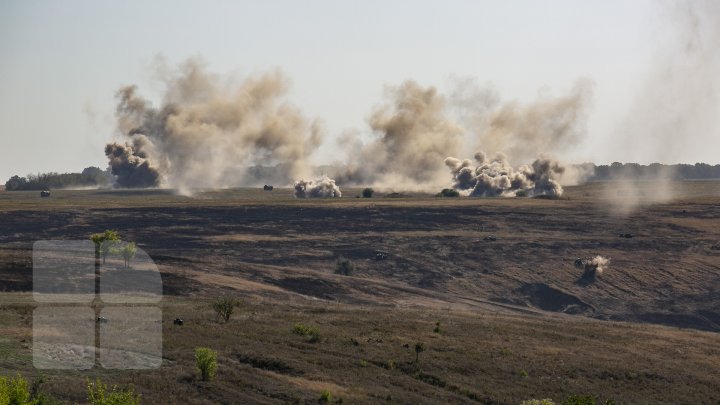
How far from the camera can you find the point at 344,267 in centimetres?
11856

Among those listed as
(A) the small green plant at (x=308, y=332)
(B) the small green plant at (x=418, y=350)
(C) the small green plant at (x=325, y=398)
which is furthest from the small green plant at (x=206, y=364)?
(B) the small green plant at (x=418, y=350)

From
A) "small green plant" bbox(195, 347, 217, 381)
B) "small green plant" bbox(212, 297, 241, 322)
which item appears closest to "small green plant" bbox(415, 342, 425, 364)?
"small green plant" bbox(212, 297, 241, 322)

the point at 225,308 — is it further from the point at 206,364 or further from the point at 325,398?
the point at 325,398

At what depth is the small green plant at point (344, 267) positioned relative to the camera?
11781cm

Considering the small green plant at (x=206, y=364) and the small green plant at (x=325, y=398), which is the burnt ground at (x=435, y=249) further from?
the small green plant at (x=325, y=398)

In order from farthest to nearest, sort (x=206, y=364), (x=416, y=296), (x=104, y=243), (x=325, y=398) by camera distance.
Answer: (x=416, y=296)
(x=104, y=243)
(x=206, y=364)
(x=325, y=398)

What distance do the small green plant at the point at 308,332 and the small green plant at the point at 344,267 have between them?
49231 millimetres

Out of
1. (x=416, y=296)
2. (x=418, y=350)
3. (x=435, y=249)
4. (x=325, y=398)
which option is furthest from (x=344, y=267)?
(x=325, y=398)

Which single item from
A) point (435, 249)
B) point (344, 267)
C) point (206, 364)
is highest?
Answer: point (435, 249)

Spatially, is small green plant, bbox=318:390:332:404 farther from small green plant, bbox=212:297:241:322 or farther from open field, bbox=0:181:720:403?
small green plant, bbox=212:297:241:322

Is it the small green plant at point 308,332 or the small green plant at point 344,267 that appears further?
the small green plant at point 344,267

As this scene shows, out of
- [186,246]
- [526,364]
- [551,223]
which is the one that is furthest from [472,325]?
[551,223]

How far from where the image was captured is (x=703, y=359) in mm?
74062

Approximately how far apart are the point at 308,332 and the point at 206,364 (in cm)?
1493
